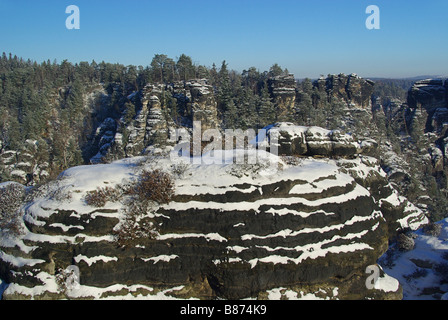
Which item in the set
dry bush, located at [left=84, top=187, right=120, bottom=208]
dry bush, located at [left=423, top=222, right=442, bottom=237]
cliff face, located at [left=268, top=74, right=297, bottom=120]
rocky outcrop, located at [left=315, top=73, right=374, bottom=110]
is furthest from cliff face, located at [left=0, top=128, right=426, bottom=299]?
rocky outcrop, located at [left=315, top=73, right=374, bottom=110]

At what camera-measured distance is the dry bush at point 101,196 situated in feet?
57.5

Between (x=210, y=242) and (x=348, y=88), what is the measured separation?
314 ft

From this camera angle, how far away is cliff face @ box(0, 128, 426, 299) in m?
16.1

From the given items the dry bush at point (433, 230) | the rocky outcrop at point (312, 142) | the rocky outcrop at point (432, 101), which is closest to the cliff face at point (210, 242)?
the rocky outcrop at point (312, 142)

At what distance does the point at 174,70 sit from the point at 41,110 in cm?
4154

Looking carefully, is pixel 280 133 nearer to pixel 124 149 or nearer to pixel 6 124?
pixel 124 149

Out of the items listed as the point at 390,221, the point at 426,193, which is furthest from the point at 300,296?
the point at 426,193

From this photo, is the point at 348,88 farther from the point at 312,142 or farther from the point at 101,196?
the point at 101,196

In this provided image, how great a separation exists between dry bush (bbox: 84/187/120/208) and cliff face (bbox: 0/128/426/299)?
1.05 feet

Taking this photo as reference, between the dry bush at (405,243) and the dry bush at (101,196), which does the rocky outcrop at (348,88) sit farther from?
the dry bush at (101,196)

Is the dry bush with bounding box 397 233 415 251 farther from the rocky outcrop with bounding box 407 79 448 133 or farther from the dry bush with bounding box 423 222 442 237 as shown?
the rocky outcrop with bounding box 407 79 448 133

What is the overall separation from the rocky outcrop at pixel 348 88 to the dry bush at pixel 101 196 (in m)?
90.6

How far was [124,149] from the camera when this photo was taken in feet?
226
